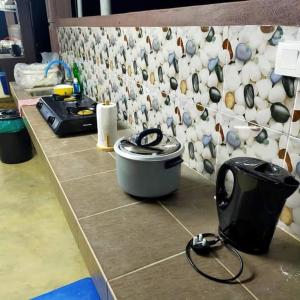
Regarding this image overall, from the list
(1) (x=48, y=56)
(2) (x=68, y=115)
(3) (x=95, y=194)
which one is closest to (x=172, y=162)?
(3) (x=95, y=194)

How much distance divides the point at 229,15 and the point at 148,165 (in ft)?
1.57

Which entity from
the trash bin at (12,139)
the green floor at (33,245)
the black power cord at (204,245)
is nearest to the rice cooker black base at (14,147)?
the trash bin at (12,139)

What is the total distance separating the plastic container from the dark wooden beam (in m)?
1.42

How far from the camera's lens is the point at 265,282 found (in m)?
0.66

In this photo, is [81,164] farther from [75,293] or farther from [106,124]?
[75,293]

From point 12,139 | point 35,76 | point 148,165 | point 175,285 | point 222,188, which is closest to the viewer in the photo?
point 175,285

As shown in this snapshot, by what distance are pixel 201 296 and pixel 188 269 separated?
0.08m

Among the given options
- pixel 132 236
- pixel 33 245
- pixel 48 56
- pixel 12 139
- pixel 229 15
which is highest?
pixel 229 15

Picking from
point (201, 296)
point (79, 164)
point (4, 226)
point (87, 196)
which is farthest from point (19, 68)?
point (201, 296)

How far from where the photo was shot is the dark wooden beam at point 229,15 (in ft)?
2.23

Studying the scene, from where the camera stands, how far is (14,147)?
7.75 feet

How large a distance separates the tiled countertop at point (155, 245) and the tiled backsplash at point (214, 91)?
0.46ft

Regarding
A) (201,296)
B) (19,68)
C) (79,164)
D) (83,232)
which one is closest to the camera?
(201,296)

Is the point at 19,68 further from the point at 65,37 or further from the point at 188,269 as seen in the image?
the point at 188,269
